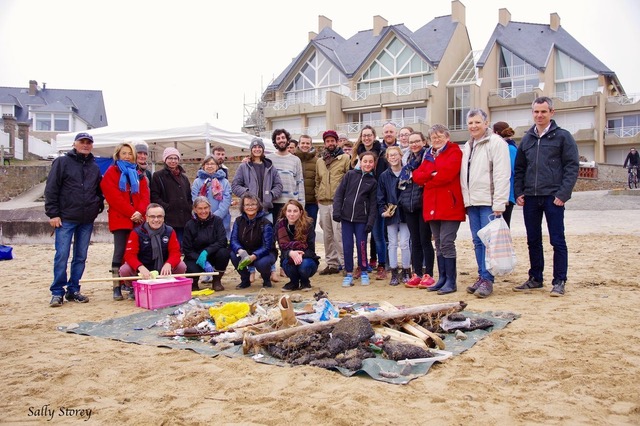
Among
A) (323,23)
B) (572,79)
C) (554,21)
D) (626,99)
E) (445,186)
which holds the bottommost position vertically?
(445,186)

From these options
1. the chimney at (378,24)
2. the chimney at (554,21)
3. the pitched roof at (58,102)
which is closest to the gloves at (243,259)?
the chimney at (378,24)

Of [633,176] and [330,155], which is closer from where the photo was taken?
[330,155]

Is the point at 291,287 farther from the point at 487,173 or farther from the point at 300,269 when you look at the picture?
the point at 487,173

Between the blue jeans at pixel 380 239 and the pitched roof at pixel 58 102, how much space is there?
47.9 metres

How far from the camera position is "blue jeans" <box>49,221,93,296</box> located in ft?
18.5

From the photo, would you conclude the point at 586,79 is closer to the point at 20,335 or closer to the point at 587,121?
the point at 587,121

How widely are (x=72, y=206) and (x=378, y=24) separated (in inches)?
1391

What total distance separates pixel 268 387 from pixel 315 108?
3429 cm

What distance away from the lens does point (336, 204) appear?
21.8 feet

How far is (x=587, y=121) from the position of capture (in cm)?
3162

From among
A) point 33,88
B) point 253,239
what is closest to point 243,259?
point 253,239

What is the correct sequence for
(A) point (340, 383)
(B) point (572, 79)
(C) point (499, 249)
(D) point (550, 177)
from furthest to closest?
1. (B) point (572, 79)
2. (D) point (550, 177)
3. (C) point (499, 249)
4. (A) point (340, 383)

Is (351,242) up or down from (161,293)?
up

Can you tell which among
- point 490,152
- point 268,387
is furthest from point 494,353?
point 490,152
